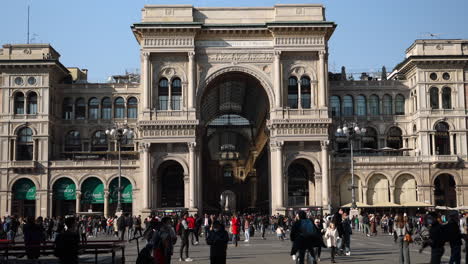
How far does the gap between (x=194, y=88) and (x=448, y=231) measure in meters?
49.2

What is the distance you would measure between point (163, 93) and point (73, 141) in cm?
Answer: 1518

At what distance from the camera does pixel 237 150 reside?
119312 mm

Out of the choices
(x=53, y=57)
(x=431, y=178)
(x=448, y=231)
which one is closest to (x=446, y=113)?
(x=431, y=178)

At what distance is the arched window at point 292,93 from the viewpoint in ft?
223

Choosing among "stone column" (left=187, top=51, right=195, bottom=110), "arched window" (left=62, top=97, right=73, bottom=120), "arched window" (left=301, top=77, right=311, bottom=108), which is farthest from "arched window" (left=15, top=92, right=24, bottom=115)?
"arched window" (left=301, top=77, right=311, bottom=108)

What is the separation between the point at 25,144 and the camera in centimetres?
7188

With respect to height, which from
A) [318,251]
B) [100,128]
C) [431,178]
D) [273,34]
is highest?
A: [273,34]

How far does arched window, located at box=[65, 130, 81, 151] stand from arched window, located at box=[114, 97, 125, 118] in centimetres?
500

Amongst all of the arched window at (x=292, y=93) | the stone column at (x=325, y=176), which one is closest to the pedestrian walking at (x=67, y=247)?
the stone column at (x=325, y=176)

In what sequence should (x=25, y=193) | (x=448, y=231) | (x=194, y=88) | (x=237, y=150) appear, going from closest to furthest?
(x=448, y=231), (x=194, y=88), (x=25, y=193), (x=237, y=150)

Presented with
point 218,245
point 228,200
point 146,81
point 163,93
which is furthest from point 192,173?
point 228,200

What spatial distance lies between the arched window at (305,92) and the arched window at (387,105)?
1309 centimetres

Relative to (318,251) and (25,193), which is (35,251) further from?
(25,193)

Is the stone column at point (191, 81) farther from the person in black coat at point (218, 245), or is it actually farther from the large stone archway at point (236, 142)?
the person in black coat at point (218, 245)
